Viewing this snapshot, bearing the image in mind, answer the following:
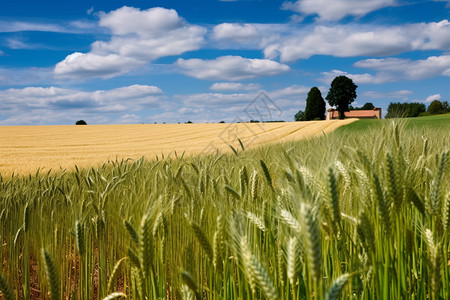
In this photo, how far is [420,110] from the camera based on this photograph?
75062mm

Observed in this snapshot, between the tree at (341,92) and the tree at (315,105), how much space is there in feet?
9.35

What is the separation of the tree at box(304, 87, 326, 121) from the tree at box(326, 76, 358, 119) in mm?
2850

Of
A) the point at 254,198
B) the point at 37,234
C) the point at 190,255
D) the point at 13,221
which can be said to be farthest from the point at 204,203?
the point at 13,221

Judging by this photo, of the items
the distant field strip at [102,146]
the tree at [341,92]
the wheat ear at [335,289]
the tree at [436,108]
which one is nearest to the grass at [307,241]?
the wheat ear at [335,289]

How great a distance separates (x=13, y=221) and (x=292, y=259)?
84.4 inches

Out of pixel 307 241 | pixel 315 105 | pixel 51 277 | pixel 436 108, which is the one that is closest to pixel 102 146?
pixel 51 277

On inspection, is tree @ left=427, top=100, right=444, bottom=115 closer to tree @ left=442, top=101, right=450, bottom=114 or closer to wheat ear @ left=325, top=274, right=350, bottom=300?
tree @ left=442, top=101, right=450, bottom=114

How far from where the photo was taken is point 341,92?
190ft

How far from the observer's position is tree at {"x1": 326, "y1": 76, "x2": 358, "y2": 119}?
58.2 m

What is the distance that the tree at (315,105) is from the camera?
62.0 metres

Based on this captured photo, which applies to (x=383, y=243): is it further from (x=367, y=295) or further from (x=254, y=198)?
(x=254, y=198)

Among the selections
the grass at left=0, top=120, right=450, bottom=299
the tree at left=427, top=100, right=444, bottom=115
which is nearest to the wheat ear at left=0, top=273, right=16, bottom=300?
the grass at left=0, top=120, right=450, bottom=299

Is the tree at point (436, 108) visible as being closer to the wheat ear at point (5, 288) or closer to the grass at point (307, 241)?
the grass at point (307, 241)

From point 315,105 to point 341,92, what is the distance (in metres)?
5.33
